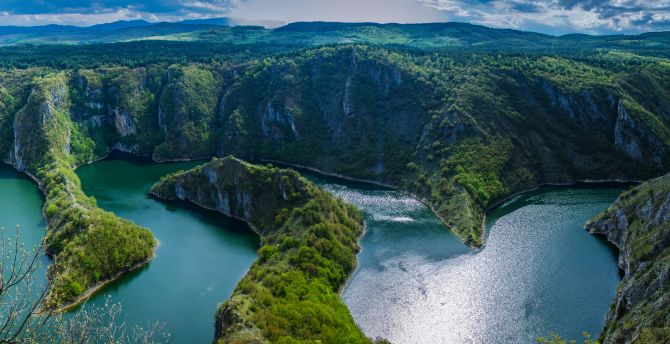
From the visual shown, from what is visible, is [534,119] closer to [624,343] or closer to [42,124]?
[624,343]

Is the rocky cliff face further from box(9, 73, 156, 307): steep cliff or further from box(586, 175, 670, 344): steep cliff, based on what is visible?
box(586, 175, 670, 344): steep cliff

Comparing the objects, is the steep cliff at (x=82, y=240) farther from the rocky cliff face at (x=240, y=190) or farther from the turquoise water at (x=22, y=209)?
the rocky cliff face at (x=240, y=190)

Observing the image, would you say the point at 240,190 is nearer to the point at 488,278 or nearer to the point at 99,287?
the point at 99,287

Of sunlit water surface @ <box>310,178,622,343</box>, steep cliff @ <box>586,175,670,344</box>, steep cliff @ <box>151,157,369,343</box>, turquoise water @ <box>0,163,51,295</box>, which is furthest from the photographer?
turquoise water @ <box>0,163,51,295</box>

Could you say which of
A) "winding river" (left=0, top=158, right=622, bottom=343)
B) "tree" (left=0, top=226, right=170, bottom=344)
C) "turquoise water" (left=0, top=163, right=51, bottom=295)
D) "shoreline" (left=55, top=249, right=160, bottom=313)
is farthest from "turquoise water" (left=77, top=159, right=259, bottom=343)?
"tree" (left=0, top=226, right=170, bottom=344)

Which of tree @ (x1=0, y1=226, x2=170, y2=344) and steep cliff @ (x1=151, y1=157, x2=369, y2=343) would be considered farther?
steep cliff @ (x1=151, y1=157, x2=369, y2=343)
